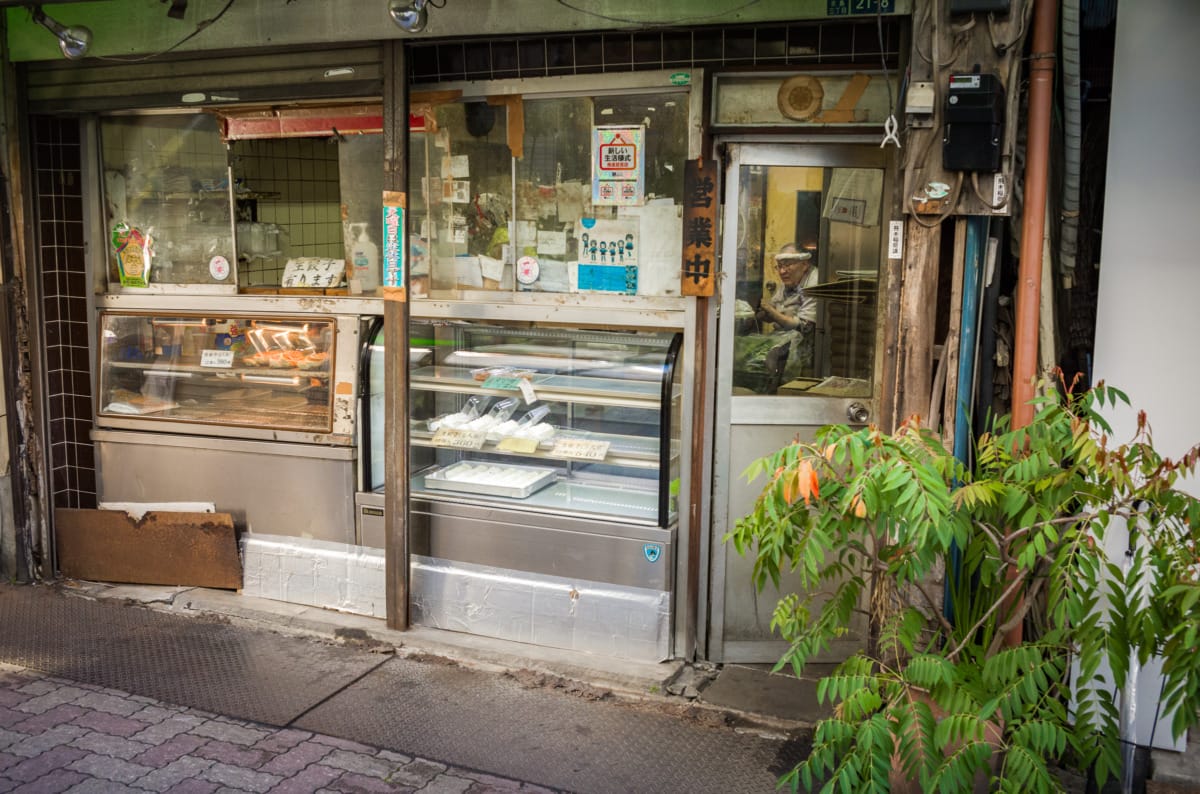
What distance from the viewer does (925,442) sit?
397cm

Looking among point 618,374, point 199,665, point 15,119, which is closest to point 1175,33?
point 618,374

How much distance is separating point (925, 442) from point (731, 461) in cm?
203

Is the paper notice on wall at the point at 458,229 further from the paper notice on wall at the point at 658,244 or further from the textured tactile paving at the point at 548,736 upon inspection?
the textured tactile paving at the point at 548,736

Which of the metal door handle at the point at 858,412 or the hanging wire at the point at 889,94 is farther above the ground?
the hanging wire at the point at 889,94

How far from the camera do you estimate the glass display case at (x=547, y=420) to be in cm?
614

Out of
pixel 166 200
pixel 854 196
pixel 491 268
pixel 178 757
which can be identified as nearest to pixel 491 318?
pixel 491 268

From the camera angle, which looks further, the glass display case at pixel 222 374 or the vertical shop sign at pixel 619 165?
the glass display case at pixel 222 374

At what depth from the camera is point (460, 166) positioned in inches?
256

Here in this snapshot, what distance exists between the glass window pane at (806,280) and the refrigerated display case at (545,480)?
1.69ft

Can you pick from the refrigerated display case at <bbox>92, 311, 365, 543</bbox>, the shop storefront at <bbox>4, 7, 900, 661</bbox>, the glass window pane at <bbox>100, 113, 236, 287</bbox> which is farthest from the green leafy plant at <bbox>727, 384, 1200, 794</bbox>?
the glass window pane at <bbox>100, 113, 236, 287</bbox>

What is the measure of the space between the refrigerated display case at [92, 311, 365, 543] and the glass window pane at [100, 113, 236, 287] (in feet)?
1.21

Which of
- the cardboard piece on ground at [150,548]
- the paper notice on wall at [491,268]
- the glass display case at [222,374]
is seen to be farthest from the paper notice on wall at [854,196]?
the cardboard piece on ground at [150,548]

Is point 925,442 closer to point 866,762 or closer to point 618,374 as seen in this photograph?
point 866,762

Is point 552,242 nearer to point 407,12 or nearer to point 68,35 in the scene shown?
point 407,12
